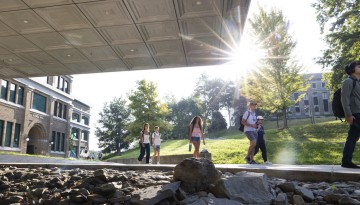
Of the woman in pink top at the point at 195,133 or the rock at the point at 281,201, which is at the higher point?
the woman in pink top at the point at 195,133

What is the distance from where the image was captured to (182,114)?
6906 centimetres

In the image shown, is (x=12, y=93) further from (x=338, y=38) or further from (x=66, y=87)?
(x=338, y=38)

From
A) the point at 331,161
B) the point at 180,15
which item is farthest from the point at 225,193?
the point at 331,161

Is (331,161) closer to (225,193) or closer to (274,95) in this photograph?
(225,193)

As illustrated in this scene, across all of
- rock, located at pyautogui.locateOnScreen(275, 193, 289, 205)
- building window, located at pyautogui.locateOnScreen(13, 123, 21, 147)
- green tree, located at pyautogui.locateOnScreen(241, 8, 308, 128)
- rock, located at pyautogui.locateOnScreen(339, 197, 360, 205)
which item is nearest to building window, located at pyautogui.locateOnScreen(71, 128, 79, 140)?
building window, located at pyautogui.locateOnScreen(13, 123, 21, 147)

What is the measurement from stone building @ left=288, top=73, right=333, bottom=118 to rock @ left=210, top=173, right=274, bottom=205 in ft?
242

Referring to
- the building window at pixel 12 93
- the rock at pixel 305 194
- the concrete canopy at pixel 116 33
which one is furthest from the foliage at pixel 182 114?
the rock at pixel 305 194

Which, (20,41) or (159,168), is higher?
(20,41)

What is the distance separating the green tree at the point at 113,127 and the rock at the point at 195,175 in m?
59.0

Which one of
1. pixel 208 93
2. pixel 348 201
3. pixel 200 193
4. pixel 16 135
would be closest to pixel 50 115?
pixel 16 135

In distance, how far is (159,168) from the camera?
20.7 feet

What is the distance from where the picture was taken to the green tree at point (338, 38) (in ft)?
63.6

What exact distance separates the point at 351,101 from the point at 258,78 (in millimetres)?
23176

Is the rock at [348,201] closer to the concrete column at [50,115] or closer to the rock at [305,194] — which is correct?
the rock at [305,194]
